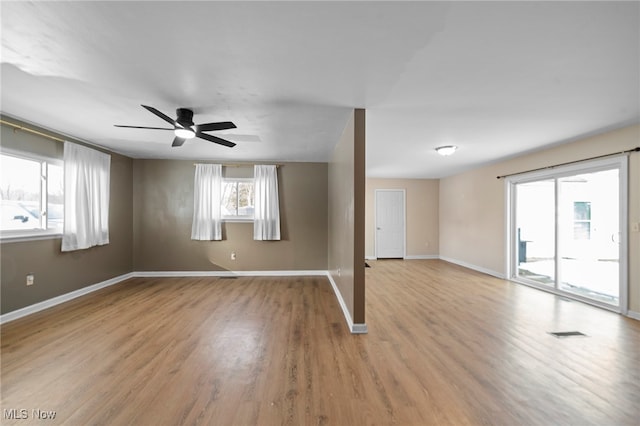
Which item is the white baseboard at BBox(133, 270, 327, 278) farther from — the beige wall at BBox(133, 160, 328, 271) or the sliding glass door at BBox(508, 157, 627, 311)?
the sliding glass door at BBox(508, 157, 627, 311)

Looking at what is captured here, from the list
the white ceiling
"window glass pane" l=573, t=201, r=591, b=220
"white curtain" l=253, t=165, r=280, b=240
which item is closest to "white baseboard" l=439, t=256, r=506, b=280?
"window glass pane" l=573, t=201, r=591, b=220

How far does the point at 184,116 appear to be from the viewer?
9.75 feet

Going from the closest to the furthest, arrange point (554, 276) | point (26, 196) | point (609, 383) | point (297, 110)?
point (609, 383) → point (297, 110) → point (26, 196) → point (554, 276)

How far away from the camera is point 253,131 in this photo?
3.83 metres

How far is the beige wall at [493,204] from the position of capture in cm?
341

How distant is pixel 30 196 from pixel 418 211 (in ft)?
27.1

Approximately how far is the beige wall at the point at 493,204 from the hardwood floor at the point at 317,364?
1.60m

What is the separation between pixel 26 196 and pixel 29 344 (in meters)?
2.00

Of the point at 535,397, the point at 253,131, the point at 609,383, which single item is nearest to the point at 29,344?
the point at 253,131

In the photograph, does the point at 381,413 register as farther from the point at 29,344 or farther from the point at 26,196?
the point at 26,196

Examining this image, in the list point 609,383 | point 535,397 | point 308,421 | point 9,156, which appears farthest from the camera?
point 9,156

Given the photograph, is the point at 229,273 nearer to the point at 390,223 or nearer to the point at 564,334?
the point at 390,223

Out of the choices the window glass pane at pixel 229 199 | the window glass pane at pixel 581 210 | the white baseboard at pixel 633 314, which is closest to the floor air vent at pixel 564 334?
the white baseboard at pixel 633 314

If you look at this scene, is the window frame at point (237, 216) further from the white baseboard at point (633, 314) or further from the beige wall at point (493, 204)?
the white baseboard at point (633, 314)
